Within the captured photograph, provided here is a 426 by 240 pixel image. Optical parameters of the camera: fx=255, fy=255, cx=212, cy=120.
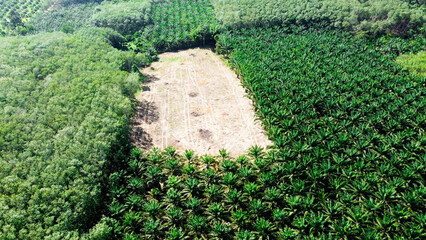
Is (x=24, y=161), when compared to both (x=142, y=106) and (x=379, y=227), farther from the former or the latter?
(x=379, y=227)

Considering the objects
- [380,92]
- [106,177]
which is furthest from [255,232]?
[380,92]

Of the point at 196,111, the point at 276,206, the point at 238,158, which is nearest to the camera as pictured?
the point at 276,206

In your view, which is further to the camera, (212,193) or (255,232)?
(212,193)

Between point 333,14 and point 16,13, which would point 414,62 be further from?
point 16,13

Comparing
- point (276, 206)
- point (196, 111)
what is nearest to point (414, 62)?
point (196, 111)

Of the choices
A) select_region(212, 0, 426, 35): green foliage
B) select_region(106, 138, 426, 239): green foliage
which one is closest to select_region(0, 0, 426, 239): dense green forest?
select_region(106, 138, 426, 239): green foliage

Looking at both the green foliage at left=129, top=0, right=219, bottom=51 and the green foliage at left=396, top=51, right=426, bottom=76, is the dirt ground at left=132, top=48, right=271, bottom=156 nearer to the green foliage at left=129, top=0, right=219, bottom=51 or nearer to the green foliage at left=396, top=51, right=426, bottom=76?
the green foliage at left=129, top=0, right=219, bottom=51
